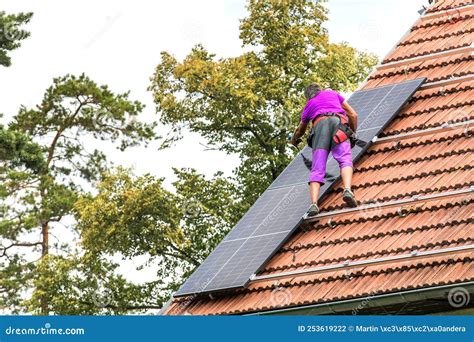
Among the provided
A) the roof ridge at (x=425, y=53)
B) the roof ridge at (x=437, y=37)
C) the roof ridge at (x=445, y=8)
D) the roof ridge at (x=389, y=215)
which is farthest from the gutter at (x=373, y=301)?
the roof ridge at (x=445, y=8)

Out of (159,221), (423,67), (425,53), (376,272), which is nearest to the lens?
(376,272)

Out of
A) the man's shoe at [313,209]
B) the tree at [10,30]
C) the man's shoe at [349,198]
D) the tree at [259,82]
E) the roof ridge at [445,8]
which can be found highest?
the tree at [10,30]

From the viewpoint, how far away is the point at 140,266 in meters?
28.6

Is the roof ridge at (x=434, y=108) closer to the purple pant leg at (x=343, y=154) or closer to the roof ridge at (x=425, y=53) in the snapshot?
the purple pant leg at (x=343, y=154)

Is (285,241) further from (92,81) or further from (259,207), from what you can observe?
(92,81)

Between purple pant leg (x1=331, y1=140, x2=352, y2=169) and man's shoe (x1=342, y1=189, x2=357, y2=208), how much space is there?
452mm

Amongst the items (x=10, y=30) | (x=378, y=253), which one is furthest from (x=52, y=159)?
(x=378, y=253)

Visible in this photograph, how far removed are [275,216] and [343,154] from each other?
102 centimetres

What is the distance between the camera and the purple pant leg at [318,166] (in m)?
14.3

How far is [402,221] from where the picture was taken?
1345 centimetres

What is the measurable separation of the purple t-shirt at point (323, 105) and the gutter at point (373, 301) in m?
2.73

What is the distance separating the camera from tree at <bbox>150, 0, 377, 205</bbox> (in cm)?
2845

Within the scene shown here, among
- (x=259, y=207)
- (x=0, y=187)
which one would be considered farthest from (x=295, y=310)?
(x=0, y=187)

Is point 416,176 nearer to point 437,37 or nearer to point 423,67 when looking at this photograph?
point 423,67
